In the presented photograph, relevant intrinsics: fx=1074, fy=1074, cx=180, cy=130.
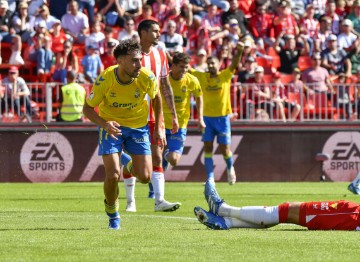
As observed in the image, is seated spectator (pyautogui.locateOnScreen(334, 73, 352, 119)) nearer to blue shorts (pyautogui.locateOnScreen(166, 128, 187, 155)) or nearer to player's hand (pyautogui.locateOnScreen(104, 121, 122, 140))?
blue shorts (pyautogui.locateOnScreen(166, 128, 187, 155))

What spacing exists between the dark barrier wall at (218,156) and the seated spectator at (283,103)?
1.24 feet

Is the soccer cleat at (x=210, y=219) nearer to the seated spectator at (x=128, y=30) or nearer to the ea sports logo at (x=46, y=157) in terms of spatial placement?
the ea sports logo at (x=46, y=157)

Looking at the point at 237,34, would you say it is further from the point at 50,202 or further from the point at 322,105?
the point at 50,202

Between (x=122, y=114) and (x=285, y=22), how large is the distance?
17.3 m

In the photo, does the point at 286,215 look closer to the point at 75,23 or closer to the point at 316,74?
the point at 316,74

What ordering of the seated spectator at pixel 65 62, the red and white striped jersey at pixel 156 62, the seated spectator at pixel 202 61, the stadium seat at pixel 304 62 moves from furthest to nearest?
the stadium seat at pixel 304 62
the seated spectator at pixel 65 62
the seated spectator at pixel 202 61
the red and white striped jersey at pixel 156 62

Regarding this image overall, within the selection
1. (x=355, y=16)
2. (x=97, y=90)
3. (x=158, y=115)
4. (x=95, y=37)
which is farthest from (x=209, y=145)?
(x=97, y=90)

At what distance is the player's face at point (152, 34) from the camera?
14.6 metres

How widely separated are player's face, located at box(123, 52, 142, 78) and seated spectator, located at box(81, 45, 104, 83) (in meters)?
13.8

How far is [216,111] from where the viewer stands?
22484 mm

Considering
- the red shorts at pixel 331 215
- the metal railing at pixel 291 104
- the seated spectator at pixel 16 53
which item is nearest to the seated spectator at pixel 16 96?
the seated spectator at pixel 16 53

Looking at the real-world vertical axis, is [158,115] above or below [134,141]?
above

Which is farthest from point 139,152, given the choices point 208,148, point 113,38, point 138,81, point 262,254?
point 113,38

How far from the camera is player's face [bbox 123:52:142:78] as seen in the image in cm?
1165
